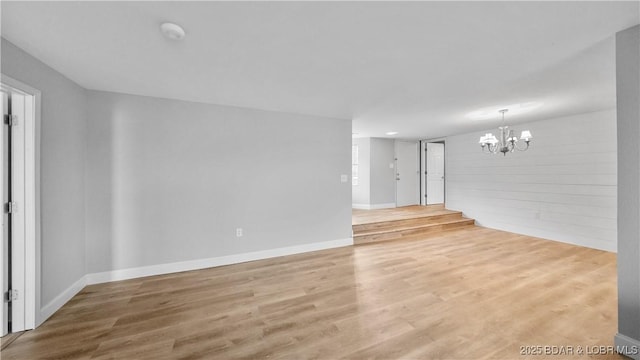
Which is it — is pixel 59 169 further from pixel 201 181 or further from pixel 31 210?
pixel 201 181

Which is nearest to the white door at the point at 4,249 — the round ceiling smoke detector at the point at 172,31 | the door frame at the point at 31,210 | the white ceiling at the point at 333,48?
the door frame at the point at 31,210

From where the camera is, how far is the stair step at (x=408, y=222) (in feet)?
16.3

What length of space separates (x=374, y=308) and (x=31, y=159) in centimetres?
336

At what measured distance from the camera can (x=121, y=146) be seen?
122 inches

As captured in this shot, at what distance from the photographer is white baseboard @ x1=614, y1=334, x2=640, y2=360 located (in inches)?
67.1

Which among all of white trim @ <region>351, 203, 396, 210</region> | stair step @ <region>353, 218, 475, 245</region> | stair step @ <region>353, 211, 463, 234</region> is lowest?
stair step @ <region>353, 218, 475, 245</region>

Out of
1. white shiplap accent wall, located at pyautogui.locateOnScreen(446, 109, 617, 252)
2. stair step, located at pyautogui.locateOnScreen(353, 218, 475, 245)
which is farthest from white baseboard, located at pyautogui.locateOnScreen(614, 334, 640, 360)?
white shiplap accent wall, located at pyautogui.locateOnScreen(446, 109, 617, 252)

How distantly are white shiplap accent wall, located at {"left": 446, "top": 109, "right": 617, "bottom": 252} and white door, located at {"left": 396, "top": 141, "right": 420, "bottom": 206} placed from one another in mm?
1561

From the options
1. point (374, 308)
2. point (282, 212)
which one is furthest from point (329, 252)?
point (374, 308)

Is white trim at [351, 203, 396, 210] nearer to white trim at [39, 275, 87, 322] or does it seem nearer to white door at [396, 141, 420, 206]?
white door at [396, 141, 420, 206]

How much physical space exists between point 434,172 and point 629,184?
6258 mm

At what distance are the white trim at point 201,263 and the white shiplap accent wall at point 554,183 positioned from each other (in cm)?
394

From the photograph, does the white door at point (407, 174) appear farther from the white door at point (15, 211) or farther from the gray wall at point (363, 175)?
the white door at point (15, 211)

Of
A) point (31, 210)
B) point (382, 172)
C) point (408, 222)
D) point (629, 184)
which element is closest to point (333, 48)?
point (629, 184)
